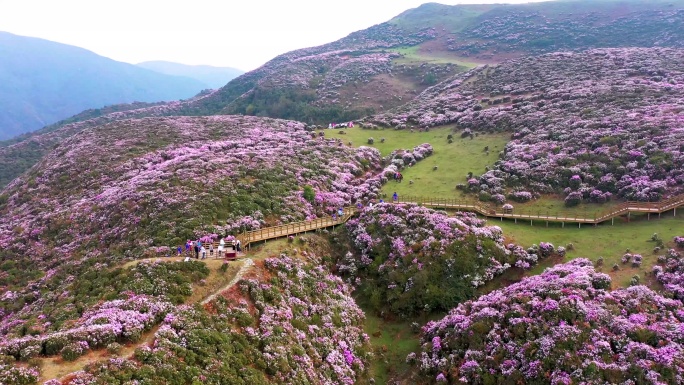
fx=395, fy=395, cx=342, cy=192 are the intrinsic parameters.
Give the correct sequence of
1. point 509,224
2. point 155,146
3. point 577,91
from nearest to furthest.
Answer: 1. point 509,224
2. point 155,146
3. point 577,91

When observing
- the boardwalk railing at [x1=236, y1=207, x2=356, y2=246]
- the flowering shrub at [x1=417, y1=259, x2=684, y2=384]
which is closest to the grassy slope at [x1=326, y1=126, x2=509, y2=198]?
the boardwalk railing at [x1=236, y1=207, x2=356, y2=246]

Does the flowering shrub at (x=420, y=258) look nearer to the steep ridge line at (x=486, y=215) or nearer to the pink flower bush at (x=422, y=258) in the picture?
the pink flower bush at (x=422, y=258)

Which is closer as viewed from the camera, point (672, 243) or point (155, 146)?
point (672, 243)

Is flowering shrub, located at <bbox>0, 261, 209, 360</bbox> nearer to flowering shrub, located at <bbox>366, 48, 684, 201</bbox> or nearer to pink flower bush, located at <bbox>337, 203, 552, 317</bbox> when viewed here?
pink flower bush, located at <bbox>337, 203, 552, 317</bbox>

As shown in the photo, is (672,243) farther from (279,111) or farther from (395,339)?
(279,111)

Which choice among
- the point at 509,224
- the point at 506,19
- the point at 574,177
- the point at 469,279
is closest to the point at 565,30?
the point at 506,19
